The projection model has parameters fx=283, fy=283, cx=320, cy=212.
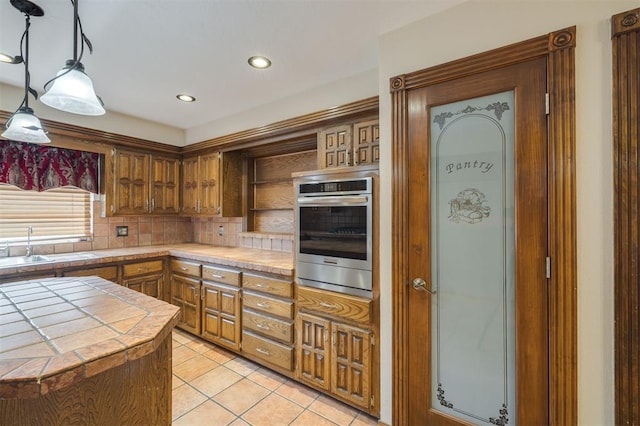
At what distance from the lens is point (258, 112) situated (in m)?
3.13

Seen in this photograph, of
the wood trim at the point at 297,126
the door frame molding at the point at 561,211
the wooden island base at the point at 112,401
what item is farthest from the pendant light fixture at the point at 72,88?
the door frame molding at the point at 561,211

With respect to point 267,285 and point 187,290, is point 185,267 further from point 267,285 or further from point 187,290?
point 267,285

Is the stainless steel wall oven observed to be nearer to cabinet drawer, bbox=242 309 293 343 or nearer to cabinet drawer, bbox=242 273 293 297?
cabinet drawer, bbox=242 273 293 297

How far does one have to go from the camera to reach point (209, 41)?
1913 millimetres

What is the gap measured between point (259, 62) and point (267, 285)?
1.81 m

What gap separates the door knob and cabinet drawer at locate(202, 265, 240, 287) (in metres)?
1.67

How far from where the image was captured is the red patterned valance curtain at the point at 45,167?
→ 278cm

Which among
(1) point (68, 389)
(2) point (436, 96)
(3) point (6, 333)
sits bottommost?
(1) point (68, 389)

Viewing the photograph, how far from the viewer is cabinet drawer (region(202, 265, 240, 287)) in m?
2.71

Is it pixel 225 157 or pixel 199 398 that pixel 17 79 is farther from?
pixel 199 398

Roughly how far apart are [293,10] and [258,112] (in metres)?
1.60

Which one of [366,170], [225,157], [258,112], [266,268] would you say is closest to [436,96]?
[366,170]

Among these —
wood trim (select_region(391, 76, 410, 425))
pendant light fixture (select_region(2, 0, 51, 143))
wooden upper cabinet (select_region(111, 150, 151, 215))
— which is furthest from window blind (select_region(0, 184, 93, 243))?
wood trim (select_region(391, 76, 410, 425))

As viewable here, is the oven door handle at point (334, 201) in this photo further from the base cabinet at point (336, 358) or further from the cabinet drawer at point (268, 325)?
the cabinet drawer at point (268, 325)
